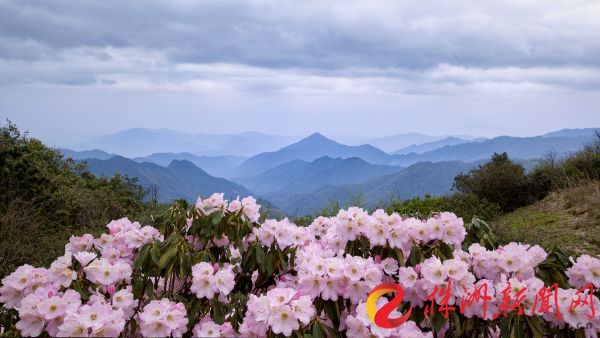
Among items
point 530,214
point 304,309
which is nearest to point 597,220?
point 530,214

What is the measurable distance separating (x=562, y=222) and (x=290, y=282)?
857cm

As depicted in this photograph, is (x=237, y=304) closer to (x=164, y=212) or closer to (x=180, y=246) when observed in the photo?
(x=180, y=246)

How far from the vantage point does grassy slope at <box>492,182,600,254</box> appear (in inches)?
311

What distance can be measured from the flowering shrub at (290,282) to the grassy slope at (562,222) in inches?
190

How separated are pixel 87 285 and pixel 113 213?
863cm

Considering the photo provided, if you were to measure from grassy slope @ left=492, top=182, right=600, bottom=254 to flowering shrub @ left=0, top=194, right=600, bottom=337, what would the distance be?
15.8ft

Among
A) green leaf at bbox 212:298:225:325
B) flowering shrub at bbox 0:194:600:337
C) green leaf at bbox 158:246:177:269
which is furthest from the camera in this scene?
green leaf at bbox 158:246:177:269

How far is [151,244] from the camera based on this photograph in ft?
8.47

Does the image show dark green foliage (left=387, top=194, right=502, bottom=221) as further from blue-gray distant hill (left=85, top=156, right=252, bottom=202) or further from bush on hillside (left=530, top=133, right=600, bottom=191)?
blue-gray distant hill (left=85, top=156, right=252, bottom=202)

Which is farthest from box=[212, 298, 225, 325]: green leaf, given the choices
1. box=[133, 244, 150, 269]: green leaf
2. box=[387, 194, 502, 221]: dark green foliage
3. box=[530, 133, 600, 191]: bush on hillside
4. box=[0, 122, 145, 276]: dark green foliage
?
box=[530, 133, 600, 191]: bush on hillside

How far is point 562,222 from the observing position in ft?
31.3

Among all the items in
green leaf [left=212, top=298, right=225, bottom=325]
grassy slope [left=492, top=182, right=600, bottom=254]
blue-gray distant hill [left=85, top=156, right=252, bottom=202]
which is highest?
green leaf [left=212, top=298, right=225, bottom=325]

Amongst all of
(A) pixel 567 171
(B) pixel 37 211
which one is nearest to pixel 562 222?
(A) pixel 567 171

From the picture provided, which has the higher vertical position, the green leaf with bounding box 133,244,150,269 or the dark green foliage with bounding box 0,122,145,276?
the green leaf with bounding box 133,244,150,269
